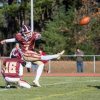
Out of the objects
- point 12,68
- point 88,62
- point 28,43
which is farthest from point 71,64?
point 12,68

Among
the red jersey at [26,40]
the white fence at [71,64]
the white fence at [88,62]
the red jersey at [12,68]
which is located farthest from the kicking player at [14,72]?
the white fence at [88,62]

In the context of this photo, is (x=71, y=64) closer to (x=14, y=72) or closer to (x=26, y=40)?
(x=26, y=40)

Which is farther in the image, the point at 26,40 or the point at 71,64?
the point at 71,64

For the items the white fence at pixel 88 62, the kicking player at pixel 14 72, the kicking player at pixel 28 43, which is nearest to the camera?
the kicking player at pixel 14 72

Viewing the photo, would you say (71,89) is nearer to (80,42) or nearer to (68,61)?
(68,61)

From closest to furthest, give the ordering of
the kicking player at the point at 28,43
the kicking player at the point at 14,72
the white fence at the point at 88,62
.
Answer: the kicking player at the point at 14,72 → the kicking player at the point at 28,43 → the white fence at the point at 88,62

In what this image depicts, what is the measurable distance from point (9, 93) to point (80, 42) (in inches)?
1033

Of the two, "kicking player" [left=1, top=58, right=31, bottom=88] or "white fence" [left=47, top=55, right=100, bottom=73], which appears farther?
"white fence" [left=47, top=55, right=100, bottom=73]

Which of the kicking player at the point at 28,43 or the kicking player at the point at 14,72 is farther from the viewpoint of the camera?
the kicking player at the point at 28,43

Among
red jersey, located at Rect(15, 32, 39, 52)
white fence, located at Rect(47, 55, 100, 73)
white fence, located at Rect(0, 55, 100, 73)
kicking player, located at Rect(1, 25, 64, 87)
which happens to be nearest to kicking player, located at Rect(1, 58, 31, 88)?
kicking player, located at Rect(1, 25, 64, 87)

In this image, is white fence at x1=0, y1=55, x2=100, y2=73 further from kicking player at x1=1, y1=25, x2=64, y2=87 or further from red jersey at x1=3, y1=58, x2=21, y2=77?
red jersey at x1=3, y1=58, x2=21, y2=77

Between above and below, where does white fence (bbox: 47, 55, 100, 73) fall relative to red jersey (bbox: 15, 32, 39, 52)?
below

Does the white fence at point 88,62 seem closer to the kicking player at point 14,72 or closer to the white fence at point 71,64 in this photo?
the white fence at point 71,64

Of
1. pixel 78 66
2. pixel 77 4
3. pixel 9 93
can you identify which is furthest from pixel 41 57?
pixel 77 4
